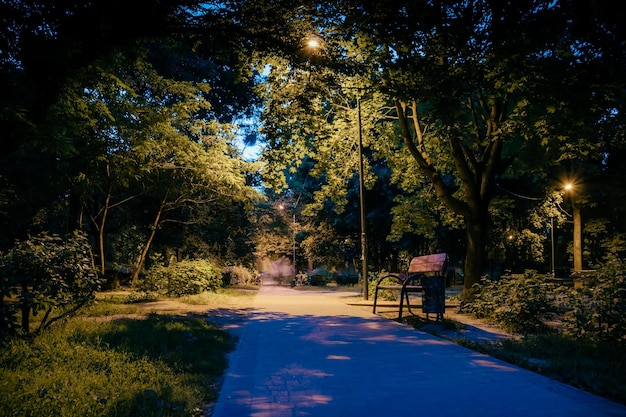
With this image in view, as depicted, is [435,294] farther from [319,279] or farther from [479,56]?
[319,279]

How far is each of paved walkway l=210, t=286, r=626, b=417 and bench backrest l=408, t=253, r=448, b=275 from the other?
2.31 m

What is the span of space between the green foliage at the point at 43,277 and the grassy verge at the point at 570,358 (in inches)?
239

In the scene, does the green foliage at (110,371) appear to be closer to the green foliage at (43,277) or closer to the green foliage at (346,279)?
the green foliage at (43,277)

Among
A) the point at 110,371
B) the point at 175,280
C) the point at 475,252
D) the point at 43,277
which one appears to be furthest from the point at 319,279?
the point at 110,371

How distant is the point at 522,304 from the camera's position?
8328 millimetres

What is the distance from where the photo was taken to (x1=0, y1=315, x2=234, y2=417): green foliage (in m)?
3.81

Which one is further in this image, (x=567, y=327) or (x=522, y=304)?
(x=522, y=304)

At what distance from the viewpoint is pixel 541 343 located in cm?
660

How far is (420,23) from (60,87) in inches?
198

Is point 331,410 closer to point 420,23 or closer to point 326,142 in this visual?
point 420,23

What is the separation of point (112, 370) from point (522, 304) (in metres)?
7.12

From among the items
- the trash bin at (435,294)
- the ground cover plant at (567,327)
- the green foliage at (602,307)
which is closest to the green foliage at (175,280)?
the ground cover plant at (567,327)

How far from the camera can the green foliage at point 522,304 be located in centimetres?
825

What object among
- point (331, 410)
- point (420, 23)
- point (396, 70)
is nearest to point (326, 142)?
point (396, 70)
